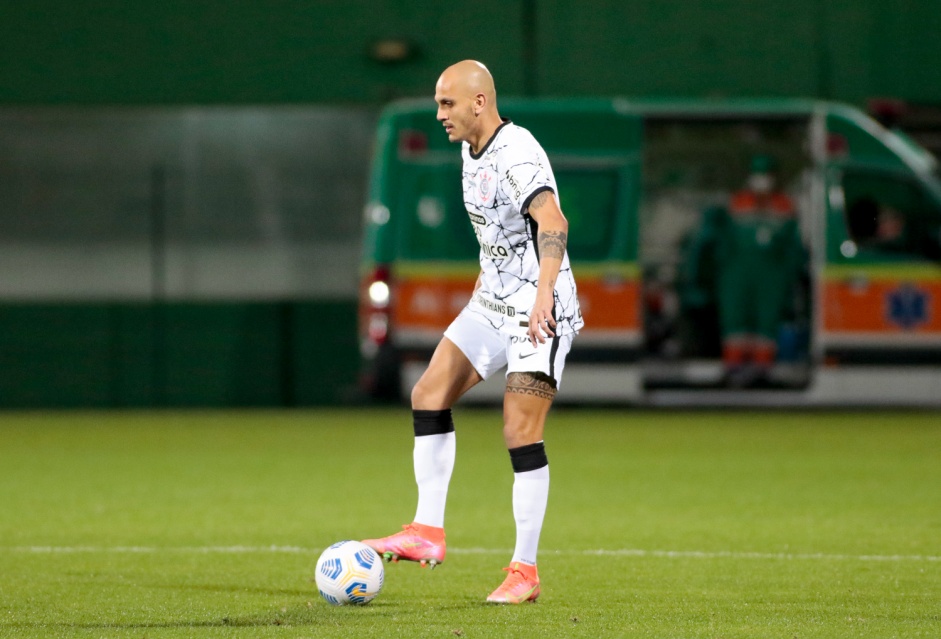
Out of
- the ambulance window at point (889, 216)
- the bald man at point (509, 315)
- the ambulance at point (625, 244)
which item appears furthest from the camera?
the ambulance window at point (889, 216)

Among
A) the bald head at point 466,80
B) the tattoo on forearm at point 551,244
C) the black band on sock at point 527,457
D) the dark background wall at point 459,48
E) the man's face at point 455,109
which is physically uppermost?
the dark background wall at point 459,48

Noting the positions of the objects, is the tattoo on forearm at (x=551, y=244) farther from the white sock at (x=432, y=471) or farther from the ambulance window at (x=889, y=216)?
the ambulance window at (x=889, y=216)

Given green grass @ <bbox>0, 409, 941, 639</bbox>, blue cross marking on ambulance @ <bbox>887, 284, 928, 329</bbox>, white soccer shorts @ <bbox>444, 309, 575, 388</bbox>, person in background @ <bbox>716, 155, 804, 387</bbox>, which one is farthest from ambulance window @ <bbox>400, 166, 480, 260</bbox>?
white soccer shorts @ <bbox>444, 309, 575, 388</bbox>

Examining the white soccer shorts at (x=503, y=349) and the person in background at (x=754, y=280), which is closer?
the white soccer shorts at (x=503, y=349)

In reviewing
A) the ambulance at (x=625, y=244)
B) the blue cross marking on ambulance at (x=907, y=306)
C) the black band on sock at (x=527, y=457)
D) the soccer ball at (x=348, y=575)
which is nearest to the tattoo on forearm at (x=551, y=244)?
the black band on sock at (x=527, y=457)

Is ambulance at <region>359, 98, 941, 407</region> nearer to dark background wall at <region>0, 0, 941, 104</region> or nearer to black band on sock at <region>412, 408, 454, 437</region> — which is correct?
dark background wall at <region>0, 0, 941, 104</region>

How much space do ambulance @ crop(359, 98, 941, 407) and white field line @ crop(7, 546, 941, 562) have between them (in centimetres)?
775

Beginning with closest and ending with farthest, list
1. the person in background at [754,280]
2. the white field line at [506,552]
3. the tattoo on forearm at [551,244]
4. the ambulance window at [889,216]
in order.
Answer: the tattoo on forearm at [551,244] < the white field line at [506,552] < the ambulance window at [889,216] < the person in background at [754,280]

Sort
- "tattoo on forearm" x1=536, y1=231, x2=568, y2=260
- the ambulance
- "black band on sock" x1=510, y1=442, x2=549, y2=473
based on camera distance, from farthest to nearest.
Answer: the ambulance → "black band on sock" x1=510, y1=442, x2=549, y2=473 → "tattoo on forearm" x1=536, y1=231, x2=568, y2=260

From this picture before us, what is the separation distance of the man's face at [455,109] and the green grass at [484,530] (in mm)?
1778

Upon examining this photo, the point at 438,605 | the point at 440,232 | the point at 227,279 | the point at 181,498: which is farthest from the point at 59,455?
the point at 438,605

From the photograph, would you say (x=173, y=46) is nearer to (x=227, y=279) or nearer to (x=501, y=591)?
(x=227, y=279)

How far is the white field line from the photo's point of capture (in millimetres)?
7982

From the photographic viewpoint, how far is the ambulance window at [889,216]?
1628 centimetres
